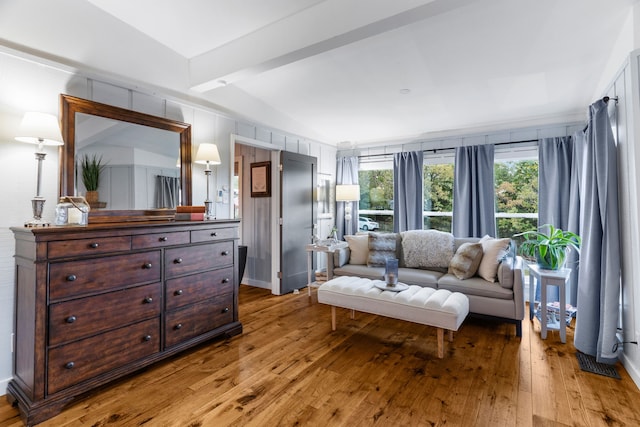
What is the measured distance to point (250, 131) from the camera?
391 cm

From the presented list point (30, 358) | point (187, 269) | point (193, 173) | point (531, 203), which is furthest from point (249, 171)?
point (531, 203)

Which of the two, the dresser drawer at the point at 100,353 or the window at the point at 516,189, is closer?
the dresser drawer at the point at 100,353

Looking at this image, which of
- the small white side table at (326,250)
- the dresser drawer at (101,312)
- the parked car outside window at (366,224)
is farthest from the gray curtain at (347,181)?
the dresser drawer at (101,312)

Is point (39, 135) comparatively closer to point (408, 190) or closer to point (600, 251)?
point (600, 251)

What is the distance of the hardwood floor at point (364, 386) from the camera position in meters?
1.84

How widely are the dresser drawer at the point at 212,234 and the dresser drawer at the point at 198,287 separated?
30 cm

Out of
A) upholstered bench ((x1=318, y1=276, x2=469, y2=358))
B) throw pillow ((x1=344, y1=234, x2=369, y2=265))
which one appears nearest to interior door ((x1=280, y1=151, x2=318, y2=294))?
throw pillow ((x1=344, y1=234, x2=369, y2=265))

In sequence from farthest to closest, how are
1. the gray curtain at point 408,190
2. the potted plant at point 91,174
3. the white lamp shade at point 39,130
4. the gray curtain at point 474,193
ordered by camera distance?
1. the gray curtain at point 408,190
2. the gray curtain at point 474,193
3. the potted plant at point 91,174
4. the white lamp shade at point 39,130

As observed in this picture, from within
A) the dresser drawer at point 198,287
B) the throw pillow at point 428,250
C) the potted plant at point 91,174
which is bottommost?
the dresser drawer at point 198,287

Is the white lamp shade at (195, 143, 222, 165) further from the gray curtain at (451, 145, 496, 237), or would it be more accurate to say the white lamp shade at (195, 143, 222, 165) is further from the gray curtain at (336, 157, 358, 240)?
the gray curtain at (451, 145, 496, 237)

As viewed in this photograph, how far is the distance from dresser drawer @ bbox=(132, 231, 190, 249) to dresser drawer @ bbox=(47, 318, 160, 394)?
571mm

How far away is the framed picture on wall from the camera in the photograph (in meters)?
4.70

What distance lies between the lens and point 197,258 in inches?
106

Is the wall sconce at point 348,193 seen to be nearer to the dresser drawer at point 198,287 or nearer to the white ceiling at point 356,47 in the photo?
the white ceiling at point 356,47
